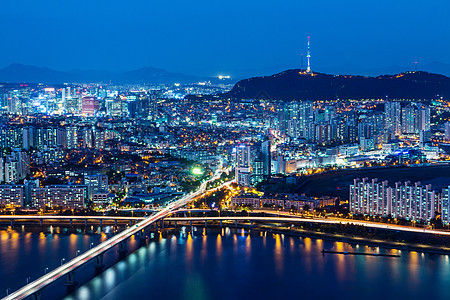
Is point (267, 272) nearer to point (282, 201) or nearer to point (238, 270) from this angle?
point (238, 270)

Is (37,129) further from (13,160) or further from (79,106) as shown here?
(79,106)

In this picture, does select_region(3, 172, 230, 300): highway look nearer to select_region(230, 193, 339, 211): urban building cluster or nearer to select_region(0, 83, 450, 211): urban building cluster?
select_region(230, 193, 339, 211): urban building cluster

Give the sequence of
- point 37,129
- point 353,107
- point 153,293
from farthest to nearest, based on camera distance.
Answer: point 353,107
point 37,129
point 153,293

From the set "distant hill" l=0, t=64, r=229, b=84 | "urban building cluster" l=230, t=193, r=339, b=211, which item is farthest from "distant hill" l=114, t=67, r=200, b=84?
"urban building cluster" l=230, t=193, r=339, b=211

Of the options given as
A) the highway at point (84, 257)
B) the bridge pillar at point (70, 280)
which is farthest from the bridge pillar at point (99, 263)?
the bridge pillar at point (70, 280)

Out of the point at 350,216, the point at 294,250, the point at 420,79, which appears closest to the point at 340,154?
the point at 350,216
